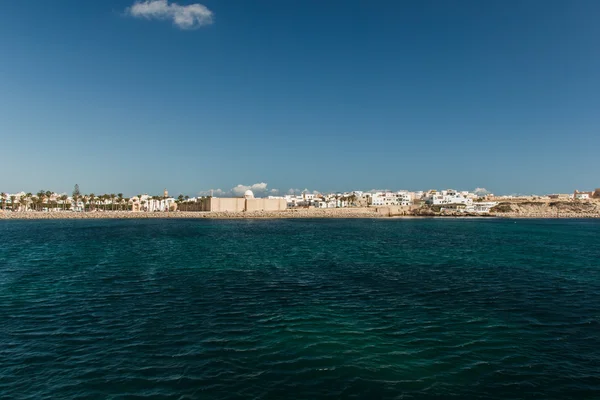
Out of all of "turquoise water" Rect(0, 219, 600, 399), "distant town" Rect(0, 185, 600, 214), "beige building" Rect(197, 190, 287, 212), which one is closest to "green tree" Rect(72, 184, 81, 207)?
"distant town" Rect(0, 185, 600, 214)

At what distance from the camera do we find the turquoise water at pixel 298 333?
9562 millimetres

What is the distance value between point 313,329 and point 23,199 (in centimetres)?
16799

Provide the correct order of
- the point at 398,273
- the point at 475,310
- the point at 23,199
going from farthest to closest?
the point at 23,199 < the point at 398,273 < the point at 475,310

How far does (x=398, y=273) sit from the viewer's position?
997 inches

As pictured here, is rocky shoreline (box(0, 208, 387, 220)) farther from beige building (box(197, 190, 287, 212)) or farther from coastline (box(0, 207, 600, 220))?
beige building (box(197, 190, 287, 212))

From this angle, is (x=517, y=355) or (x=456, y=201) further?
(x=456, y=201)

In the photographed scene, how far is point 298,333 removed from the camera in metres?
13.3

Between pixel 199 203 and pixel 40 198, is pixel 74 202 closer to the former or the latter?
pixel 40 198

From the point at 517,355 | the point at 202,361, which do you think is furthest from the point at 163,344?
the point at 517,355

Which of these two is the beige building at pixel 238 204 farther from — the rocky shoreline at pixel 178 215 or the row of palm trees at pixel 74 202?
the row of palm trees at pixel 74 202

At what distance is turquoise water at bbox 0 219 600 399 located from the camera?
9562 mm

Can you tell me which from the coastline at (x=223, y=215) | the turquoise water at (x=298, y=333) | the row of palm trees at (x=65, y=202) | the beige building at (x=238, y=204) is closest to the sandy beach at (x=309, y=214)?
the coastline at (x=223, y=215)

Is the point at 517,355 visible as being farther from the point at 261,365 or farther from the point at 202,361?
the point at 202,361

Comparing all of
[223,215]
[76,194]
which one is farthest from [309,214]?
[76,194]
